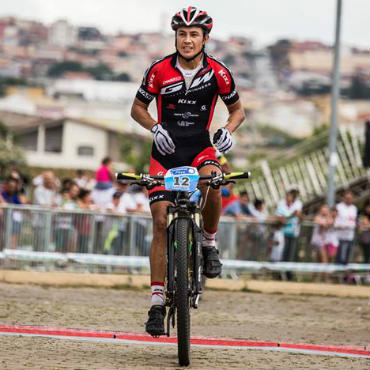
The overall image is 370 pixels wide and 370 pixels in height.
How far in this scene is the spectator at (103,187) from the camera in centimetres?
2027

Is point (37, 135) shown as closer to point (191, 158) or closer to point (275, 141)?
point (275, 141)

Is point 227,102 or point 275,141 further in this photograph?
point 275,141

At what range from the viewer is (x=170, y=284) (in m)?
9.23

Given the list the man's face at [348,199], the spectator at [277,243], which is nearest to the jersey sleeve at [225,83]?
the spectator at [277,243]

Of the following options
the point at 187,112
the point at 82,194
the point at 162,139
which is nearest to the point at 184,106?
the point at 187,112

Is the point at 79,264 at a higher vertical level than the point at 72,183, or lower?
lower

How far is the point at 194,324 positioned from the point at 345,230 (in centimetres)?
729

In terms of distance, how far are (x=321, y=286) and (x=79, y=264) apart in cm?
367

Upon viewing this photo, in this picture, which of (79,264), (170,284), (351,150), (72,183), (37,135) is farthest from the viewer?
(37,135)

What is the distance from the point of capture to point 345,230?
19625 mm

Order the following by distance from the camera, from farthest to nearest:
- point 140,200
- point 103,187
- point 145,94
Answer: point 103,187
point 140,200
point 145,94

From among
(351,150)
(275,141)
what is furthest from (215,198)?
(275,141)

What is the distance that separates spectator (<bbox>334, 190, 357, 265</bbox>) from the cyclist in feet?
31.4

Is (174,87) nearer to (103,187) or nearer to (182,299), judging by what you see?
(182,299)
